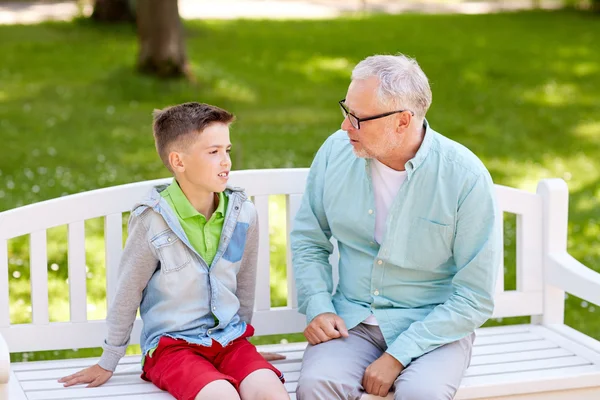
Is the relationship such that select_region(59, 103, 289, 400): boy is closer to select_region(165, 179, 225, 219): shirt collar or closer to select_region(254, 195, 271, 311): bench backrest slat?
select_region(165, 179, 225, 219): shirt collar

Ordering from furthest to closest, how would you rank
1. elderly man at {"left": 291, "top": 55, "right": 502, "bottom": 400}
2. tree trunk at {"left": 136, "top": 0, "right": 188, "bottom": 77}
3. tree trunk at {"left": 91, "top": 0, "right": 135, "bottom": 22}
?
tree trunk at {"left": 91, "top": 0, "right": 135, "bottom": 22} < tree trunk at {"left": 136, "top": 0, "right": 188, "bottom": 77} < elderly man at {"left": 291, "top": 55, "right": 502, "bottom": 400}

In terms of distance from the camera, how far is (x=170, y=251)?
328 cm

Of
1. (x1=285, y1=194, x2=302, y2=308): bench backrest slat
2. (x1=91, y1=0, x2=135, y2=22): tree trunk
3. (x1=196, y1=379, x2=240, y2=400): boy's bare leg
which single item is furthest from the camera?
(x1=91, y1=0, x2=135, y2=22): tree trunk

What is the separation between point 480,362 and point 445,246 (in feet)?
1.70

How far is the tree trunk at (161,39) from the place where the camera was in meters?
11.0

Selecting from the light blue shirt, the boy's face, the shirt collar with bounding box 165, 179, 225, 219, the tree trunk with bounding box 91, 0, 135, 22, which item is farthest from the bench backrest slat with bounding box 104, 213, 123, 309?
the tree trunk with bounding box 91, 0, 135, 22

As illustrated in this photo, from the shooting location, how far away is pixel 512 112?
411 inches

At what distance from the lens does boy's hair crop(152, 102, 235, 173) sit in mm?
3285

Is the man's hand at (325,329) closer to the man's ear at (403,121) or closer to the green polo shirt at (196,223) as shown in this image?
the green polo shirt at (196,223)

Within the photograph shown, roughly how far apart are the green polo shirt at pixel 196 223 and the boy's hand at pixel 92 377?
1.70ft

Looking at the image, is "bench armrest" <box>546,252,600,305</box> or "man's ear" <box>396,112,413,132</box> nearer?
"man's ear" <box>396,112,413,132</box>

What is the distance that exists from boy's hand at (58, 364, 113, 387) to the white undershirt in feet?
3.03

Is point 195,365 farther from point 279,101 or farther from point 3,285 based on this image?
point 279,101

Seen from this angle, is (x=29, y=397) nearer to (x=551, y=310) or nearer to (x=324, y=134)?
(x=551, y=310)
